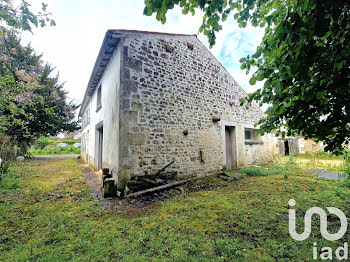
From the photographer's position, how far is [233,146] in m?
8.01

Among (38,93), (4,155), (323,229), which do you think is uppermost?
(38,93)

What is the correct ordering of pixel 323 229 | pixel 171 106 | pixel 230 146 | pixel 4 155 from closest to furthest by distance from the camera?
pixel 323 229, pixel 171 106, pixel 4 155, pixel 230 146

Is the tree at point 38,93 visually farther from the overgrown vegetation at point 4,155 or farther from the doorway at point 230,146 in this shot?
the doorway at point 230,146

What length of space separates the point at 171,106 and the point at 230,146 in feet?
14.5

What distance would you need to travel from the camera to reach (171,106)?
531 cm

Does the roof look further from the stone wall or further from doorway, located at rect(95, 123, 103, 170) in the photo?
doorway, located at rect(95, 123, 103, 170)

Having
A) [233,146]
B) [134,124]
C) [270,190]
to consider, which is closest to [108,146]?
[134,124]

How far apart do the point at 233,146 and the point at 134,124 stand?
5.67 meters

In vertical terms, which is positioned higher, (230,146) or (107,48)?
(107,48)

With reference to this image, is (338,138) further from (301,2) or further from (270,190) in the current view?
(270,190)

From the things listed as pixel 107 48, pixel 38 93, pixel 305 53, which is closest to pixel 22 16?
pixel 107 48

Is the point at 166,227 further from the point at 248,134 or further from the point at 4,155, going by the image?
the point at 248,134

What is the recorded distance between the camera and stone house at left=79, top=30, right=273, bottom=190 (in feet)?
14.4

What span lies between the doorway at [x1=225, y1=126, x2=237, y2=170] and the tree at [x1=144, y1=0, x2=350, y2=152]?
17.8 feet
